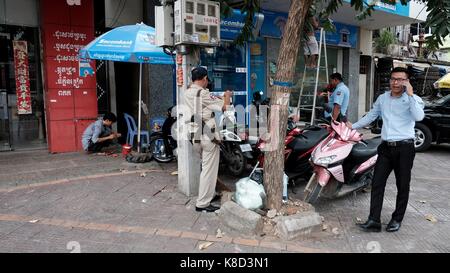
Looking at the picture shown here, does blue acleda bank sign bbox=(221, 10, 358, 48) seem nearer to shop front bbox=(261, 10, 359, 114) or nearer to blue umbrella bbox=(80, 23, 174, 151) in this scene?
shop front bbox=(261, 10, 359, 114)

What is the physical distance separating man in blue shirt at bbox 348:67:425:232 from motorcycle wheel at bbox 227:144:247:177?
89.9 inches

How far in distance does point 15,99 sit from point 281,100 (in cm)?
603

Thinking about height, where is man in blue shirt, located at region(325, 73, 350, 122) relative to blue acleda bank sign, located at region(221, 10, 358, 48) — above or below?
below

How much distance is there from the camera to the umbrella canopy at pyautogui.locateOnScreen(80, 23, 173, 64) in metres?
6.24

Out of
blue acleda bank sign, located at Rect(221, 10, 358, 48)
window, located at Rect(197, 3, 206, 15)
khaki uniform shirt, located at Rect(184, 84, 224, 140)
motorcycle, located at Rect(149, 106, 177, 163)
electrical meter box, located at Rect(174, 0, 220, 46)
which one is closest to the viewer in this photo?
khaki uniform shirt, located at Rect(184, 84, 224, 140)

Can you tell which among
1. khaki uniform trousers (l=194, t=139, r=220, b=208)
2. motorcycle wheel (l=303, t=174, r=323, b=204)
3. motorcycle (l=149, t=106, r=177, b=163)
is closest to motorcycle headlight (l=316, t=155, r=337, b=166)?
motorcycle wheel (l=303, t=174, r=323, b=204)

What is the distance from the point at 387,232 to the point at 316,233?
32.1 inches

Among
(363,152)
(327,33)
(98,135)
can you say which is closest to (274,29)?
(327,33)

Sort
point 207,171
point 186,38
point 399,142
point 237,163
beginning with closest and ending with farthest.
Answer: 1. point 399,142
2. point 207,171
3. point 186,38
4. point 237,163

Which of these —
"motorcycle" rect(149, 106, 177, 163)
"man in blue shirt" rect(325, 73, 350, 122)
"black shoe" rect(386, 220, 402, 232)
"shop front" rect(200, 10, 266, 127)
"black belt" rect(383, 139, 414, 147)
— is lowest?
"black shoe" rect(386, 220, 402, 232)

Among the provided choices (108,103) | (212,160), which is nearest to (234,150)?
(212,160)

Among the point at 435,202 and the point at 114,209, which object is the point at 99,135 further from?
the point at 435,202

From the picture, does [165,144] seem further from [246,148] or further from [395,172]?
[395,172]

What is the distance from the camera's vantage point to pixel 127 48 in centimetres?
628
